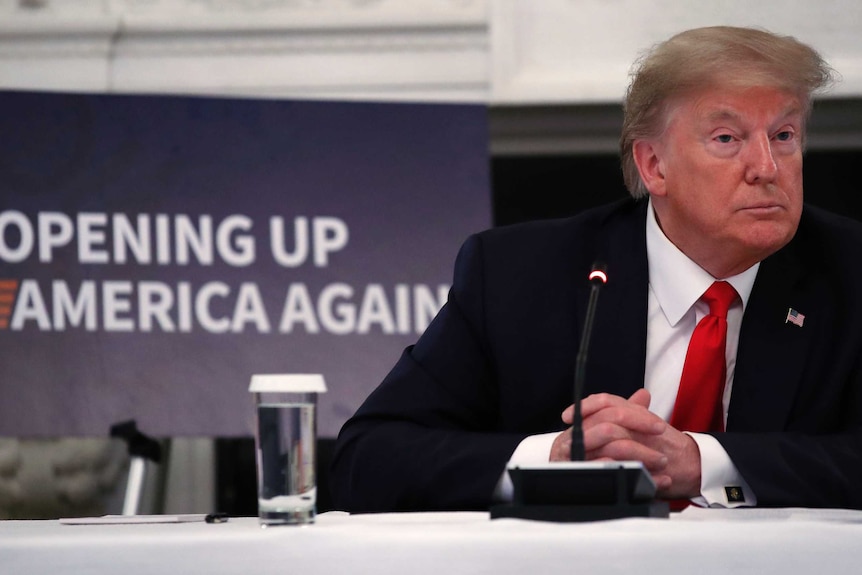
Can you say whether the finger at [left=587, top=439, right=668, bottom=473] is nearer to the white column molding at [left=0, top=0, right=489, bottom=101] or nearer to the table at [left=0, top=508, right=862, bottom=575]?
the table at [left=0, top=508, right=862, bottom=575]

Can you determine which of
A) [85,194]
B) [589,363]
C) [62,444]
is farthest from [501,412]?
[62,444]

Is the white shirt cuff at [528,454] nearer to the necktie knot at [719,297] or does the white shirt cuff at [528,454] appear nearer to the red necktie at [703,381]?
the red necktie at [703,381]

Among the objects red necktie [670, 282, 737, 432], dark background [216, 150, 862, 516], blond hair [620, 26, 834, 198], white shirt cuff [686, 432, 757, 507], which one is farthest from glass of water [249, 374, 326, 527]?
dark background [216, 150, 862, 516]

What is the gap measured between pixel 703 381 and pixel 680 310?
0.14 metres

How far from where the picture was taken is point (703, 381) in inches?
81.3

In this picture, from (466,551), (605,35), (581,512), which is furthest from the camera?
(605,35)

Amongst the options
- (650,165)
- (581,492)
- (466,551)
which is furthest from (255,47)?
(466,551)

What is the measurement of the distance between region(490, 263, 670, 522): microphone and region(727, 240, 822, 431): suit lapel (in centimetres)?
67

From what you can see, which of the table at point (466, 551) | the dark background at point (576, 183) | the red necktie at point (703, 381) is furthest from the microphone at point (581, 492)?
the dark background at point (576, 183)

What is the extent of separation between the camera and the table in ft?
3.63

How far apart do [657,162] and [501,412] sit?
0.54 metres

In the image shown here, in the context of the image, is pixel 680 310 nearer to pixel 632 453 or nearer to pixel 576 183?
pixel 632 453

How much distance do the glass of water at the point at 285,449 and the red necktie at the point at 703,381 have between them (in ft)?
2.51

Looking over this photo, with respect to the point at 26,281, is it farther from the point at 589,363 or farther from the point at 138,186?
the point at 589,363
